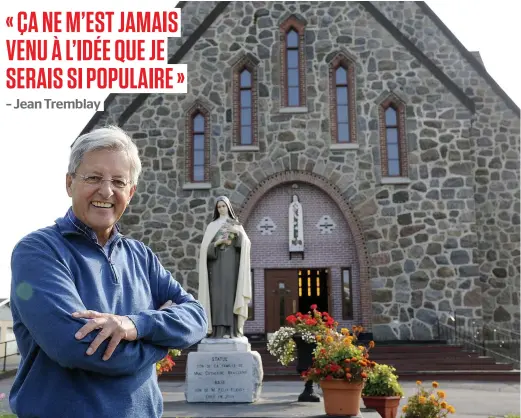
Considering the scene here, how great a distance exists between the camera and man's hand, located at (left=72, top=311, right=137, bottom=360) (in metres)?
1.87

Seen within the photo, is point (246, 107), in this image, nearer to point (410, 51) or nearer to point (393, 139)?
point (393, 139)

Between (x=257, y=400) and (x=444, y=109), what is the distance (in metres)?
13.2

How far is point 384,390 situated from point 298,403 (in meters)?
1.71

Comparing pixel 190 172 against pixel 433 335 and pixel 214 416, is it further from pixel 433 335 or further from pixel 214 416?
pixel 214 416

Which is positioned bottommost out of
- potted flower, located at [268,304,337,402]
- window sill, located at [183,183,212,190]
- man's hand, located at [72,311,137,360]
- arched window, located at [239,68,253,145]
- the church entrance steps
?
the church entrance steps

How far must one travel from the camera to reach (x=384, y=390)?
27.3 feet

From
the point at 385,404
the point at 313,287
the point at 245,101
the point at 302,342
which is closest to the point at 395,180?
the point at 313,287

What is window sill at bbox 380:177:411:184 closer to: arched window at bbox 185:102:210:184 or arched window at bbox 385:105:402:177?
arched window at bbox 385:105:402:177

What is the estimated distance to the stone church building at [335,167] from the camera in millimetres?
18406

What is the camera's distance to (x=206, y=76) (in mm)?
19781

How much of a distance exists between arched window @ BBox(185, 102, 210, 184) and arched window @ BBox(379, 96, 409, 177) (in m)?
5.90

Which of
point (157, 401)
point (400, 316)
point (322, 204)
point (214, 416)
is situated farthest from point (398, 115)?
point (157, 401)

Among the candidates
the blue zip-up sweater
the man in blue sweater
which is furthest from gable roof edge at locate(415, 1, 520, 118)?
the blue zip-up sweater

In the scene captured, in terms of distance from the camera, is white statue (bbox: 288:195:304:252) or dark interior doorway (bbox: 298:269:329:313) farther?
dark interior doorway (bbox: 298:269:329:313)
